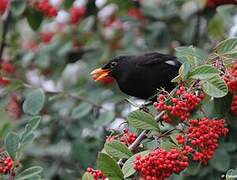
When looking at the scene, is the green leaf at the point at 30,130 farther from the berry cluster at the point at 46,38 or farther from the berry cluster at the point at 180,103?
the berry cluster at the point at 46,38

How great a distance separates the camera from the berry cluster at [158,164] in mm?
2422

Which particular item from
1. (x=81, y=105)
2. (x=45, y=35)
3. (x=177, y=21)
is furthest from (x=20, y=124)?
(x=177, y=21)

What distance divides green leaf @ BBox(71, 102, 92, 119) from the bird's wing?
0.44 metres

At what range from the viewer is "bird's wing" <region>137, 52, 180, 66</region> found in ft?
13.0

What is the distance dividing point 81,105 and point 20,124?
0.62 m

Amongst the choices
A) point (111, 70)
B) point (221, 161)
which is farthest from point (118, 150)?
point (111, 70)

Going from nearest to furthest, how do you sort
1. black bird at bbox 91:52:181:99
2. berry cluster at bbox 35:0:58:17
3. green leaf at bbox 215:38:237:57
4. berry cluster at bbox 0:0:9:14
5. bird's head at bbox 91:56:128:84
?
green leaf at bbox 215:38:237:57 < black bird at bbox 91:52:181:99 < bird's head at bbox 91:56:128:84 < berry cluster at bbox 35:0:58:17 < berry cluster at bbox 0:0:9:14

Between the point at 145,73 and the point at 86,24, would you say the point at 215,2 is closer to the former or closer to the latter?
the point at 145,73

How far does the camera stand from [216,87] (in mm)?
2594

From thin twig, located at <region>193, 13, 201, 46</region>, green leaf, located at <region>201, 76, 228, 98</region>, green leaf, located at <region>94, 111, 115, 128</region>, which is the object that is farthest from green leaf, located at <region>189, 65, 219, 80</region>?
thin twig, located at <region>193, 13, 201, 46</region>

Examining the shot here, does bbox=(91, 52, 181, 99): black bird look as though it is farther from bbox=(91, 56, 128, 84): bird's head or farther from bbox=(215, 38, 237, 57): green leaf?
bbox=(215, 38, 237, 57): green leaf

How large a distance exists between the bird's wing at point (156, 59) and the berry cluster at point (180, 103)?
131 centimetres

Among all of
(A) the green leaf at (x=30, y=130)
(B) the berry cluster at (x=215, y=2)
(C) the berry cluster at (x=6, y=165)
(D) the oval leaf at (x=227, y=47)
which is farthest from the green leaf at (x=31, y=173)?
(B) the berry cluster at (x=215, y=2)

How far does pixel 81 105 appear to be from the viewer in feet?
14.0
